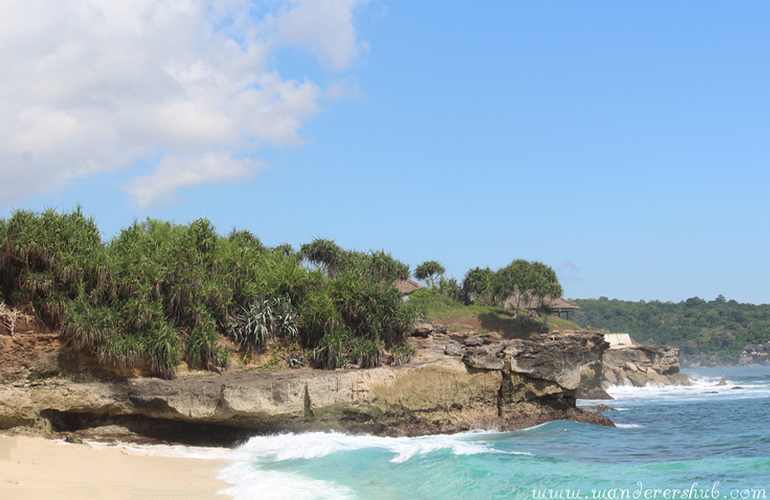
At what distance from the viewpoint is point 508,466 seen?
12.2 metres

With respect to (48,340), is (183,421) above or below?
below

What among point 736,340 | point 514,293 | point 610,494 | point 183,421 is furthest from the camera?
point 736,340

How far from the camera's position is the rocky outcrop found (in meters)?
56.5

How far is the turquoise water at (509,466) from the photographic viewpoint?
10320mm

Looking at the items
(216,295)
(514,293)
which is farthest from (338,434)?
(514,293)

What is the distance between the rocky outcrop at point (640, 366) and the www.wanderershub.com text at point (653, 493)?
46754 millimetres

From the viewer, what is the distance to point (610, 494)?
398 inches

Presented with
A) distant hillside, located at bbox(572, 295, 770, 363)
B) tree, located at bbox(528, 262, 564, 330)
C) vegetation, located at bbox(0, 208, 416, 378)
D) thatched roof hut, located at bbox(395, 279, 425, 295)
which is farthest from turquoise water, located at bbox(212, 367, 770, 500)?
distant hillside, located at bbox(572, 295, 770, 363)

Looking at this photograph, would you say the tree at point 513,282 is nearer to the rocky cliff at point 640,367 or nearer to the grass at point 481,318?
the grass at point 481,318

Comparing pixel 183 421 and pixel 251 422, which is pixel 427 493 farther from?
pixel 183 421

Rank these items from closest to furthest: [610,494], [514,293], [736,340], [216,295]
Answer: [610,494] → [216,295] → [514,293] → [736,340]

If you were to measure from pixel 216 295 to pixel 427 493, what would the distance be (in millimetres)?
9130

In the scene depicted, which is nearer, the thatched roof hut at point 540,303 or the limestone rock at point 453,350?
the limestone rock at point 453,350

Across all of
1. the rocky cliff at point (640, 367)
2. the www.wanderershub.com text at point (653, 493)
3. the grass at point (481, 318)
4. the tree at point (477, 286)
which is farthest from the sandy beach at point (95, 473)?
the rocky cliff at point (640, 367)
